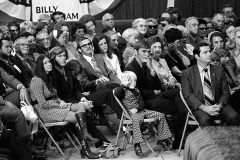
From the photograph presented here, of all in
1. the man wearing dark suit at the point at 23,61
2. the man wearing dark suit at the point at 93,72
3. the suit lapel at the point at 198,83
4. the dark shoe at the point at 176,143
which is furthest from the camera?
the man wearing dark suit at the point at 93,72

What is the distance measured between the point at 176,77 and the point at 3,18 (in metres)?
3.23

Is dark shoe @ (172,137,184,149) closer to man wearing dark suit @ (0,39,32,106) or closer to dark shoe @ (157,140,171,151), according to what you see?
dark shoe @ (157,140,171,151)

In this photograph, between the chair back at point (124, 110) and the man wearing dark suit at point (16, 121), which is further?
the chair back at point (124, 110)

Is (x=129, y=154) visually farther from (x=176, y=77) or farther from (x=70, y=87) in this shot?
(x=176, y=77)

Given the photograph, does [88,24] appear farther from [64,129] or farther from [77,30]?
[64,129]

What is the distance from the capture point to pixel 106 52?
7.96 m

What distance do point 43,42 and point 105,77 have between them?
867 millimetres

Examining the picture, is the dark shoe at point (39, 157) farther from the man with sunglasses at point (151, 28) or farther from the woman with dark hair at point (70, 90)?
the man with sunglasses at point (151, 28)

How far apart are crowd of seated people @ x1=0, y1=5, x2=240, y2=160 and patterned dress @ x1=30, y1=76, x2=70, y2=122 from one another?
0.03 feet

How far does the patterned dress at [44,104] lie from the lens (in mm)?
6727

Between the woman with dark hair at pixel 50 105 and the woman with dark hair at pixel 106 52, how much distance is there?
111 cm

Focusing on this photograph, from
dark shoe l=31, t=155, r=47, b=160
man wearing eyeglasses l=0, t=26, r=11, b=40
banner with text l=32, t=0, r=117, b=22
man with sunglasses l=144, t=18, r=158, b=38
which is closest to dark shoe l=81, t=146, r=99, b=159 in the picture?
dark shoe l=31, t=155, r=47, b=160

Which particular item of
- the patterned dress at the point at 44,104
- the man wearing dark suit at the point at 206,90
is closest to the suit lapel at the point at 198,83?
the man wearing dark suit at the point at 206,90

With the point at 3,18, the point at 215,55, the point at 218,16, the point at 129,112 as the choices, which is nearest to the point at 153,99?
the point at 129,112
